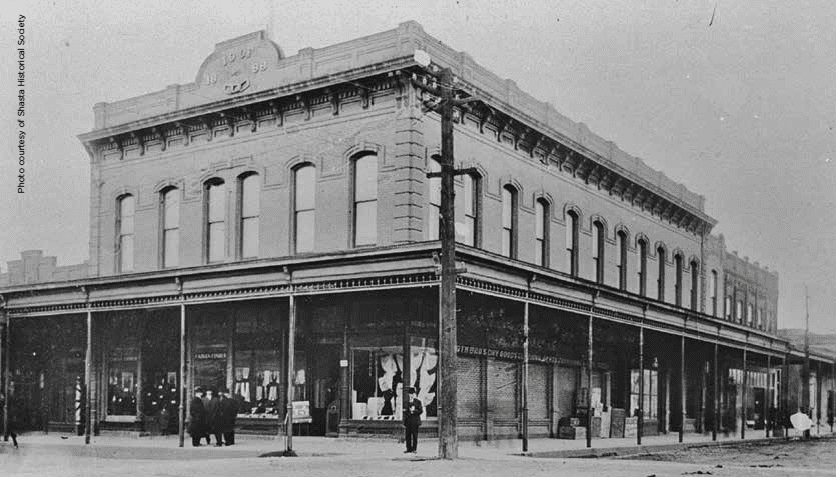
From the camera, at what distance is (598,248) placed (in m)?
33.9

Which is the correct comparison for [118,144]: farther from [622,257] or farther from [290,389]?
[622,257]

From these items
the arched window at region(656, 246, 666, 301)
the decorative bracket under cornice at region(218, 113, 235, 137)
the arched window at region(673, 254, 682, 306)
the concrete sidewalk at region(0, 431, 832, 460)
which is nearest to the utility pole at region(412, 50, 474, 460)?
the concrete sidewalk at region(0, 431, 832, 460)

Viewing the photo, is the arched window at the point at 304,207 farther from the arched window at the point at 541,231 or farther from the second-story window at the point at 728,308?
the second-story window at the point at 728,308

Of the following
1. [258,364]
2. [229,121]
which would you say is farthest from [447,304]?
[229,121]

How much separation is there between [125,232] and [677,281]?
21.1 m

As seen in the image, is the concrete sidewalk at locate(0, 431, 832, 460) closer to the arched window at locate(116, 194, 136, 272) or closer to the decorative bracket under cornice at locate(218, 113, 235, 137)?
the arched window at locate(116, 194, 136, 272)

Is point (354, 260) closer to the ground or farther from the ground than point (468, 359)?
farther from the ground

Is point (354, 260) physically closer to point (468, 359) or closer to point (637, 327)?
point (468, 359)

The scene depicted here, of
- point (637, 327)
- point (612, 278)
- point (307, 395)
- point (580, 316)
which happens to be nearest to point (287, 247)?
point (307, 395)

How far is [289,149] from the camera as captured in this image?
26.1 meters

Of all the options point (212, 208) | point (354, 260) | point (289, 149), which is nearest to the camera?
point (354, 260)

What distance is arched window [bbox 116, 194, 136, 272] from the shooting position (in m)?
29.7

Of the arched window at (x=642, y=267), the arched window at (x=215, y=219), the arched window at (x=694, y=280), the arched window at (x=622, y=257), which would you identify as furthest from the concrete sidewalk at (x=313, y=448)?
the arched window at (x=694, y=280)

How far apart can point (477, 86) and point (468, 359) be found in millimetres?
7039
